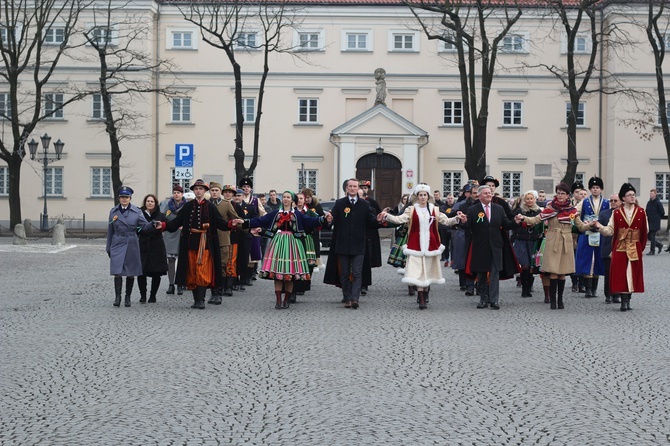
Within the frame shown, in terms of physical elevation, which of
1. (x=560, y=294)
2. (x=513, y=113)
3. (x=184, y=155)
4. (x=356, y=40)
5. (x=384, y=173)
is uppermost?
(x=356, y=40)

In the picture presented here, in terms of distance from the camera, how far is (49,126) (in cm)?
5803

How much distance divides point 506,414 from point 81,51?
52799 mm

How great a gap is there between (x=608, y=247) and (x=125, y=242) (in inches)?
307

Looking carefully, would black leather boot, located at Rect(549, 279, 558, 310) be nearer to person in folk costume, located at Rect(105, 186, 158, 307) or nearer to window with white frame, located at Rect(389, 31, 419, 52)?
person in folk costume, located at Rect(105, 186, 158, 307)

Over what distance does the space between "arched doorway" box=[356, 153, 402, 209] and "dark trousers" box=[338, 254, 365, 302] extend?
39.6 m

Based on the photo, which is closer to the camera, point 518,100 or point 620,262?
point 620,262

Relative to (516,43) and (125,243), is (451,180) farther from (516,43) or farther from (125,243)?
(125,243)

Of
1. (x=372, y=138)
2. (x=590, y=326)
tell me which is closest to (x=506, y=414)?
(x=590, y=326)

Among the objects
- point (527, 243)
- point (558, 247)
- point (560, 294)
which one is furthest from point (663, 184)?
point (560, 294)

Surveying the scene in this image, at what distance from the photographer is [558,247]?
17047 mm

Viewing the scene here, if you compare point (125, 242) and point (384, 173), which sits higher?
point (384, 173)

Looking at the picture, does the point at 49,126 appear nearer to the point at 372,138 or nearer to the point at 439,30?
the point at 372,138

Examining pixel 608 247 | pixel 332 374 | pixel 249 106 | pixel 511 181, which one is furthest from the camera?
pixel 511 181

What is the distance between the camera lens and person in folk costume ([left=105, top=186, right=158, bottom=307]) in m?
17.0
